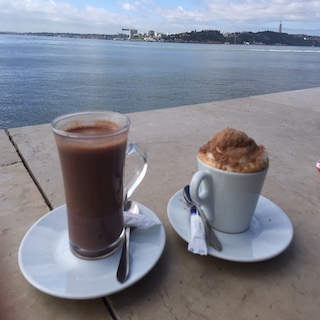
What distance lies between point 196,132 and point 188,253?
1.13 m

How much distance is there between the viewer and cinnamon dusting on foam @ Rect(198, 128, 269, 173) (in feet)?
2.59

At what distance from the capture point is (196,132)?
6.07ft

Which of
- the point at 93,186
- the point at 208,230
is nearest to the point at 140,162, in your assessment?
the point at 93,186

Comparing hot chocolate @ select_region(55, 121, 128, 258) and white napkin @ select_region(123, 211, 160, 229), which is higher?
hot chocolate @ select_region(55, 121, 128, 258)

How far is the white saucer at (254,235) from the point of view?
0.74m

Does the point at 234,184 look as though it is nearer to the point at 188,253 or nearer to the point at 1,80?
the point at 188,253

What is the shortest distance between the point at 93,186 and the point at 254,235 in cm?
44

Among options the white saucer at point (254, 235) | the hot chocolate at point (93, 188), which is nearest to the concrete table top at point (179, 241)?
the white saucer at point (254, 235)

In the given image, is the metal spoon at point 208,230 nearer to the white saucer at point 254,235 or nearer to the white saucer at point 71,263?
the white saucer at point 254,235

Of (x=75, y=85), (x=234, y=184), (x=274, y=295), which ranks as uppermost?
(x=234, y=184)

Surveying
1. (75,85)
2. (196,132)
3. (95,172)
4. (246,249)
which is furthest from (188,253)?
(75,85)

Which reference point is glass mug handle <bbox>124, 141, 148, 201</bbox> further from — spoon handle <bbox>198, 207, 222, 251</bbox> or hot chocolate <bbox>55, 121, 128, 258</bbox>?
spoon handle <bbox>198, 207, 222, 251</bbox>

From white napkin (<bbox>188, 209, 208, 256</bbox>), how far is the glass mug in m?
0.18

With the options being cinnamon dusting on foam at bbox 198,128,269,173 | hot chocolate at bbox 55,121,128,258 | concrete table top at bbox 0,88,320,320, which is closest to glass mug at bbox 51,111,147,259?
hot chocolate at bbox 55,121,128,258
